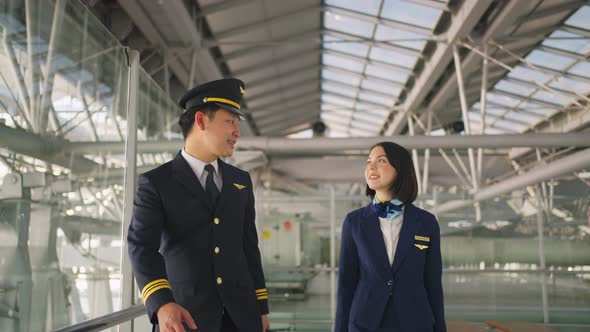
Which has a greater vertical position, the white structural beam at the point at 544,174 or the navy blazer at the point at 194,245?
the white structural beam at the point at 544,174

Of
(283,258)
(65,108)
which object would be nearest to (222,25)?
(283,258)

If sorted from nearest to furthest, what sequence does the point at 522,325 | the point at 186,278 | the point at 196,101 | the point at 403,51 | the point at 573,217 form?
the point at 186,278 < the point at 196,101 < the point at 522,325 < the point at 573,217 < the point at 403,51

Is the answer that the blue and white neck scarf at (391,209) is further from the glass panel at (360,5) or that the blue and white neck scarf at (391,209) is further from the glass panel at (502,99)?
the glass panel at (502,99)

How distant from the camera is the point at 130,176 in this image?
4.09 meters

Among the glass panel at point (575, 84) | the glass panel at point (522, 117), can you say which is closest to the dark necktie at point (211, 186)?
the glass panel at point (575, 84)

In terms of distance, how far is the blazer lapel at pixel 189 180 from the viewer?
7.86ft

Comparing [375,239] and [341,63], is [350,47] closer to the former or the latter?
[341,63]

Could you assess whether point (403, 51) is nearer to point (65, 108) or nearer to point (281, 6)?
point (281, 6)

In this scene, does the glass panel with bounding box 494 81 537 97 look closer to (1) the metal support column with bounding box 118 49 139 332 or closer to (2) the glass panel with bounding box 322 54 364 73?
(2) the glass panel with bounding box 322 54 364 73

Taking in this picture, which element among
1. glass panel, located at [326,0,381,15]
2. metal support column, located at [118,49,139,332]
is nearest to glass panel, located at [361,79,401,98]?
glass panel, located at [326,0,381,15]

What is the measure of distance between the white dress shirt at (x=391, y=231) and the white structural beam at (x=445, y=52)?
30.4ft

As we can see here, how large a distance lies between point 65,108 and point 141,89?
1.49 metres

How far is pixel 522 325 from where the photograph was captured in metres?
7.01

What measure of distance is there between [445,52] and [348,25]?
308 cm
